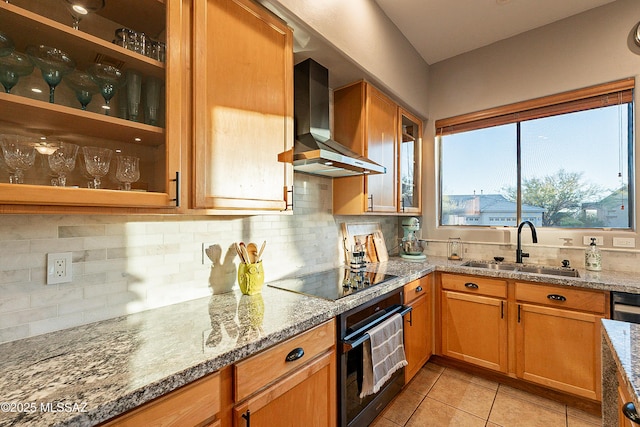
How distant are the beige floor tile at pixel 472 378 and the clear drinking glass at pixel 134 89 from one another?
294 centimetres

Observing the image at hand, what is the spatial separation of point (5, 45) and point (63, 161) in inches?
14.6

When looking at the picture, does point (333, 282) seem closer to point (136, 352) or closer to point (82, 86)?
point (136, 352)

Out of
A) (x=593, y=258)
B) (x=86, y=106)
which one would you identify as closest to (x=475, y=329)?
(x=593, y=258)

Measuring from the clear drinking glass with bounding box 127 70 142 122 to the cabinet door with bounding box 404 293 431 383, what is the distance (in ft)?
6.92

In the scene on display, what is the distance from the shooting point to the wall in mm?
2289

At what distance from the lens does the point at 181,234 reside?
1498 millimetres

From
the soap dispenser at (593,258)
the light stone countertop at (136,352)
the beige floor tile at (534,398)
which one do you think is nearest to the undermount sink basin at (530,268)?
the soap dispenser at (593,258)

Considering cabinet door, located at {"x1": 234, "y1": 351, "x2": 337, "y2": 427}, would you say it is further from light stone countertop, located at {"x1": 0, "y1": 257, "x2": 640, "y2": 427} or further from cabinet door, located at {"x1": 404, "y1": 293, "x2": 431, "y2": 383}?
cabinet door, located at {"x1": 404, "y1": 293, "x2": 431, "y2": 383}

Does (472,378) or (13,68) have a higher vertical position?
(13,68)

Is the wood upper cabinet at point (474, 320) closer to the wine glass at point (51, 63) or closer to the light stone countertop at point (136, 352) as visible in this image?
the light stone countertop at point (136, 352)

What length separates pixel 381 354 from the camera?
173cm

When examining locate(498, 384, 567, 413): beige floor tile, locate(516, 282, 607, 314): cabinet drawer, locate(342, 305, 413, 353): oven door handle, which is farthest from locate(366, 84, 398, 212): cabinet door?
locate(498, 384, 567, 413): beige floor tile

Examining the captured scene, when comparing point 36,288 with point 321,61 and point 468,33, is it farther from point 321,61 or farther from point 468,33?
point 468,33

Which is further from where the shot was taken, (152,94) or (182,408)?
(152,94)
